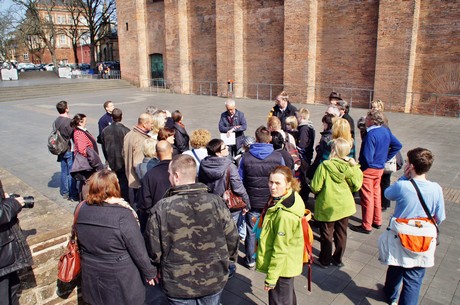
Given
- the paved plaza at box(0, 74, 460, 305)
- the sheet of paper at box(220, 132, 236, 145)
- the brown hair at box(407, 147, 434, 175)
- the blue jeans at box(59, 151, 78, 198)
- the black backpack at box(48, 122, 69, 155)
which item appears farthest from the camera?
the sheet of paper at box(220, 132, 236, 145)

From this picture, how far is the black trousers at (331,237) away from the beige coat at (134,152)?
2.72m

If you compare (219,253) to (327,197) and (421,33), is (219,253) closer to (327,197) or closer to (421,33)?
(327,197)

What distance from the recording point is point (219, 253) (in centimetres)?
293

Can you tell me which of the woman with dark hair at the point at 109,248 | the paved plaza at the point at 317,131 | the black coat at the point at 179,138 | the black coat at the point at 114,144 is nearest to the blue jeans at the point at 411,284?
the paved plaza at the point at 317,131

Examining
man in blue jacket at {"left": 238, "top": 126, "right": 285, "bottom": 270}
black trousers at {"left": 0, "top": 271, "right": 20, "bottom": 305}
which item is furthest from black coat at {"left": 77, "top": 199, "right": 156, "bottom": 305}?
man in blue jacket at {"left": 238, "top": 126, "right": 285, "bottom": 270}

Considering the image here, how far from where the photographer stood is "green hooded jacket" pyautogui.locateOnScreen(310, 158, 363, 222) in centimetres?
446

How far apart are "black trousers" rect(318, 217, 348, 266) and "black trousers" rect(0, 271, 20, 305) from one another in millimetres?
3310

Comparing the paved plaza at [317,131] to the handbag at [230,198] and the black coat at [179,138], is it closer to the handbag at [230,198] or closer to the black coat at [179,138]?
the handbag at [230,198]

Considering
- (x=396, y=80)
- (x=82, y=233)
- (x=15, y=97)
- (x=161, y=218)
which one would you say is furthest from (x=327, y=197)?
(x=15, y=97)

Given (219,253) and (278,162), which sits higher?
(278,162)

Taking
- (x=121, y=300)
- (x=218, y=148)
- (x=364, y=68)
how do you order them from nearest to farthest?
1. (x=121, y=300)
2. (x=218, y=148)
3. (x=364, y=68)

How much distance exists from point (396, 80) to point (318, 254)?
1461cm

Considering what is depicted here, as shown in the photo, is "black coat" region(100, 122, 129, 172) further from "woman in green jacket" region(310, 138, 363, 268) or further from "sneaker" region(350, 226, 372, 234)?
"sneaker" region(350, 226, 372, 234)

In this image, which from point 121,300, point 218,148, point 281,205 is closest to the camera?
point 121,300
